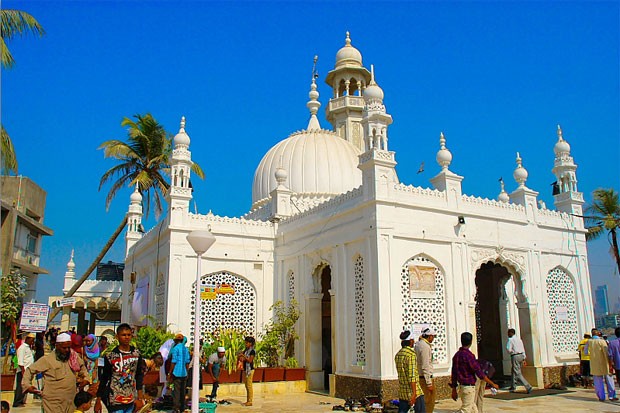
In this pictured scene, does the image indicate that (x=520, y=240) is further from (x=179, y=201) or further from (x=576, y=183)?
(x=179, y=201)

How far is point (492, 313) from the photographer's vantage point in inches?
649

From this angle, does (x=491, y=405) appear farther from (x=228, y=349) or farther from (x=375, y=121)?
(x=375, y=121)

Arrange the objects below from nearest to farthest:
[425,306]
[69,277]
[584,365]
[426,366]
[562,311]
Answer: [426,366] < [425,306] < [584,365] < [562,311] < [69,277]

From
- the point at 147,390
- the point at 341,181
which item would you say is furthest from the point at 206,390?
the point at 341,181

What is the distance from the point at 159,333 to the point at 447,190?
26.9 feet

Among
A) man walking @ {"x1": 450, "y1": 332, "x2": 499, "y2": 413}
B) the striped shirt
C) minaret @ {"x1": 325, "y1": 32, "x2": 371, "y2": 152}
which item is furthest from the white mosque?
minaret @ {"x1": 325, "y1": 32, "x2": 371, "y2": 152}

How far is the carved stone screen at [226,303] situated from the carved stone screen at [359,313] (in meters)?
3.92

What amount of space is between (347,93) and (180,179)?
42.7 ft

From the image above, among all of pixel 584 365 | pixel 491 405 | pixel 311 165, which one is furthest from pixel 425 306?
pixel 311 165

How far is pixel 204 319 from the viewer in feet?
49.0

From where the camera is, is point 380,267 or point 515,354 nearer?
point 380,267

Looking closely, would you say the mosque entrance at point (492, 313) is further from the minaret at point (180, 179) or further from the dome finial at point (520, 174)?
the minaret at point (180, 179)

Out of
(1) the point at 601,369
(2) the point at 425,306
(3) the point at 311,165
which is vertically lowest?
(1) the point at 601,369

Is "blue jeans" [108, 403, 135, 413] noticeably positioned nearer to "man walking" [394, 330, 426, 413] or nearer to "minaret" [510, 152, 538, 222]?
"man walking" [394, 330, 426, 413]
